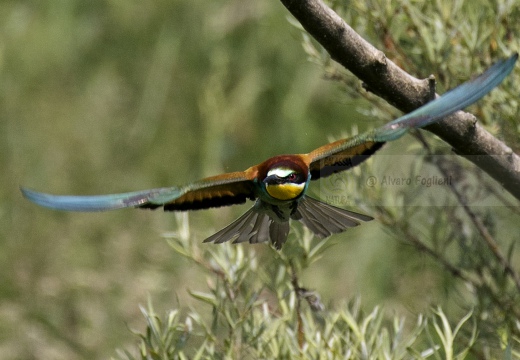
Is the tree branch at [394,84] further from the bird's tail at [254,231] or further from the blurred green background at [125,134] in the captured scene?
the blurred green background at [125,134]

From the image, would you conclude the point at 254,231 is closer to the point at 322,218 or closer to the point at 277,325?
the point at 322,218

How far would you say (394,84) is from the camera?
3.20 ft

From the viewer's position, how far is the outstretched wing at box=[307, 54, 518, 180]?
0.96 meters

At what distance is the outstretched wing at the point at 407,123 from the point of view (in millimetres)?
964

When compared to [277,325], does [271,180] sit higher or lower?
higher

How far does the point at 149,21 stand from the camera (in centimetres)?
287

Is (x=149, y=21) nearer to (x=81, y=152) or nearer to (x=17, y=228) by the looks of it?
(x=81, y=152)

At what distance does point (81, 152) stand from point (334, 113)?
833 mm

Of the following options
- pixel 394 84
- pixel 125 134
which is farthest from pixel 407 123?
pixel 125 134

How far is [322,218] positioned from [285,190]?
0.12m

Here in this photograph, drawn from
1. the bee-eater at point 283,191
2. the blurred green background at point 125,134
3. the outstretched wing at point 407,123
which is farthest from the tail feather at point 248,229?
the blurred green background at point 125,134

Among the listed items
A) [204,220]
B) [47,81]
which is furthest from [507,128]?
[47,81]

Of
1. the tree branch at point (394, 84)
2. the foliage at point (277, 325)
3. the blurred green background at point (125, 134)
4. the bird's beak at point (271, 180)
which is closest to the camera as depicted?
the tree branch at point (394, 84)

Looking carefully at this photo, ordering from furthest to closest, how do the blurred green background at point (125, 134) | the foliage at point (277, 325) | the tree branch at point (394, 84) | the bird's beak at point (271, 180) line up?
the blurred green background at point (125, 134), the bird's beak at point (271, 180), the foliage at point (277, 325), the tree branch at point (394, 84)
